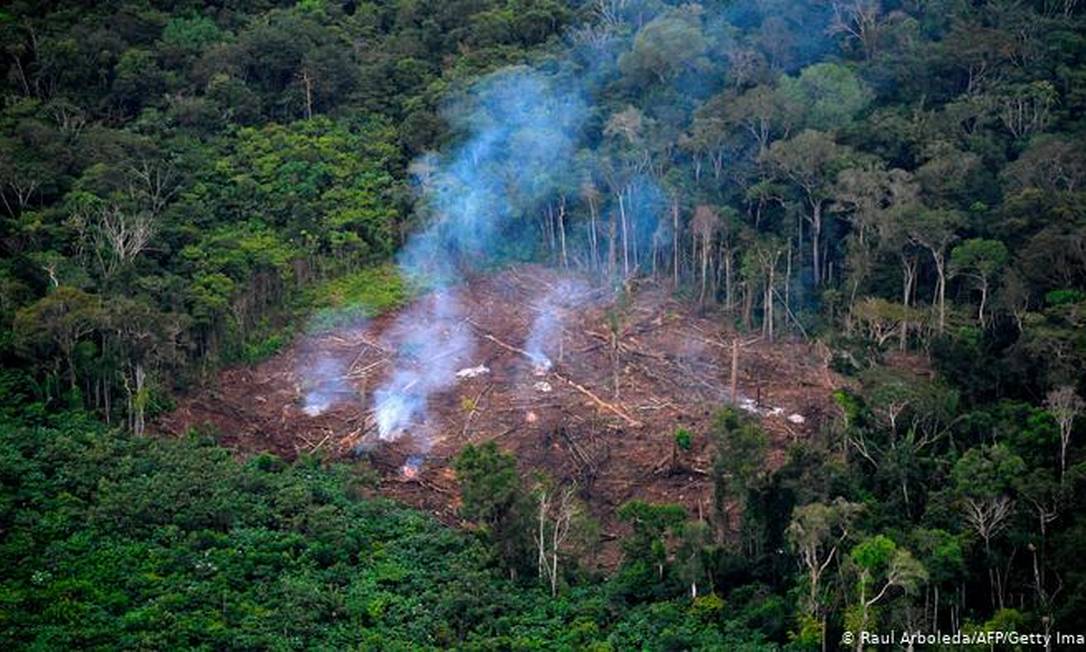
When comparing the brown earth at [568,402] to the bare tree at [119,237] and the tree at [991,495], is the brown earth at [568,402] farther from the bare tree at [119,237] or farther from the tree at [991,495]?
the tree at [991,495]

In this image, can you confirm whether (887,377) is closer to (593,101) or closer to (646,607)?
(646,607)

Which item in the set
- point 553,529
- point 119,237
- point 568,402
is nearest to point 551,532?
point 553,529

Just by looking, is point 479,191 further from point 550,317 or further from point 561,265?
point 550,317

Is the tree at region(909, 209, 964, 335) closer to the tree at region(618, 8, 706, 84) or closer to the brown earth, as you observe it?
the brown earth

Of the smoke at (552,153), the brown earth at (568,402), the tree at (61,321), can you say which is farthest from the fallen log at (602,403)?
the tree at (61,321)

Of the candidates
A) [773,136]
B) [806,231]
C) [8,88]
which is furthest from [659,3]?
[8,88]
